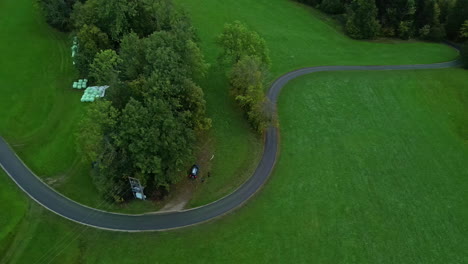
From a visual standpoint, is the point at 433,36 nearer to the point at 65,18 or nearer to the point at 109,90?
the point at 109,90

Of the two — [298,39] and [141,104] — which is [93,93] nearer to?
[141,104]

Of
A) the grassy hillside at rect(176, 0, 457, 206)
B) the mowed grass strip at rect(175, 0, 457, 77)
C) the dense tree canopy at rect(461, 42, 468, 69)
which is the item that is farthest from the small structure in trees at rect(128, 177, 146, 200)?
the dense tree canopy at rect(461, 42, 468, 69)

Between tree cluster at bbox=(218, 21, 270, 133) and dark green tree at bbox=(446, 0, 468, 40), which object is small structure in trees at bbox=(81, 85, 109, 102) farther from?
dark green tree at bbox=(446, 0, 468, 40)

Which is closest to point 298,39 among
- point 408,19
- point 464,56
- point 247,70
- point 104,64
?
point 408,19

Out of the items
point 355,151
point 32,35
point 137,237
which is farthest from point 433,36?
point 32,35

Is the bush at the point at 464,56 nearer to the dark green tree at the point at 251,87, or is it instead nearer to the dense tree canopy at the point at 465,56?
the dense tree canopy at the point at 465,56

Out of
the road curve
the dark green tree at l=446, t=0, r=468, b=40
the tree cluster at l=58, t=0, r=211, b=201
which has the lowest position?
the road curve
